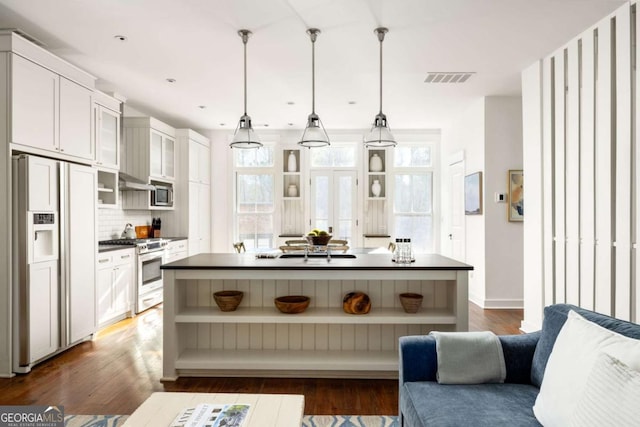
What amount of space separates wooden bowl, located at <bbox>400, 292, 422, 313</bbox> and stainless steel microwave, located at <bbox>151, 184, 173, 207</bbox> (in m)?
4.16

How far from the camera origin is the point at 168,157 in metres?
6.39

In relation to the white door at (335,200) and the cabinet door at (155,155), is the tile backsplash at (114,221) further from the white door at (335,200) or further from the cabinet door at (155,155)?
the white door at (335,200)

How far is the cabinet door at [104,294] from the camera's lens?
426cm

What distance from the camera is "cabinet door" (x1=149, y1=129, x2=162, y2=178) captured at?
5.79 m

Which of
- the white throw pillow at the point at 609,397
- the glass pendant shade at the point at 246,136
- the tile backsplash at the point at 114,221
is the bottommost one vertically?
the white throw pillow at the point at 609,397

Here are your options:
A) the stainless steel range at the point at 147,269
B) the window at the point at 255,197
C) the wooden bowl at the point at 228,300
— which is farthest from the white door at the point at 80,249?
the window at the point at 255,197

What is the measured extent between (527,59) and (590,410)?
12.7 ft

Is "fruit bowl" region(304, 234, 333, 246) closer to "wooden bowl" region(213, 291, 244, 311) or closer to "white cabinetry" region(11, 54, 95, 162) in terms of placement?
"wooden bowl" region(213, 291, 244, 311)

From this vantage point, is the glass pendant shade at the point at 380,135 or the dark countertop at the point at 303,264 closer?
the dark countertop at the point at 303,264

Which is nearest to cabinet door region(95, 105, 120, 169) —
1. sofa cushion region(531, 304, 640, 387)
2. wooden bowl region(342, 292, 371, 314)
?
wooden bowl region(342, 292, 371, 314)

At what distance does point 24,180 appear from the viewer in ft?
10.4

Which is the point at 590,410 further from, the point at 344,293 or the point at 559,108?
the point at 559,108

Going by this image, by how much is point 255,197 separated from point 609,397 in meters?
6.82

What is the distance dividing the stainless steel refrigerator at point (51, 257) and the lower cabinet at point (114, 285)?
0.92ft
